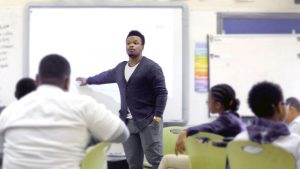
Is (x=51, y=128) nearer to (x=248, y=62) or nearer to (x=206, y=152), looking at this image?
(x=206, y=152)

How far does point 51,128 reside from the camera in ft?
5.41

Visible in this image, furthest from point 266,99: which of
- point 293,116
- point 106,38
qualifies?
point 106,38

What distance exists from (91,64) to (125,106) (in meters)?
1.00

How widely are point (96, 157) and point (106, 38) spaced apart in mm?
2330

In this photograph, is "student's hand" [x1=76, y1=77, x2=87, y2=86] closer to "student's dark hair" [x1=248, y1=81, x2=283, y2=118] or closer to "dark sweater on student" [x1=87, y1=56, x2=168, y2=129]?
"dark sweater on student" [x1=87, y1=56, x2=168, y2=129]

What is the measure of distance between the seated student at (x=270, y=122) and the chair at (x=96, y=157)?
0.64 m

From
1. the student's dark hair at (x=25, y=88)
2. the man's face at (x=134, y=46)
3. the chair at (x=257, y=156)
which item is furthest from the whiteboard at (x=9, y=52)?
the chair at (x=257, y=156)

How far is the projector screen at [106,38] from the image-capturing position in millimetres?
4016

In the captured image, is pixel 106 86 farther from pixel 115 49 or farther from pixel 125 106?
pixel 125 106

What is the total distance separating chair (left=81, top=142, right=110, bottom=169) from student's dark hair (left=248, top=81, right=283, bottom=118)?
743mm

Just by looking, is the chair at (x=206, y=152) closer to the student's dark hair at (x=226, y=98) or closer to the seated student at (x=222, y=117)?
the seated student at (x=222, y=117)

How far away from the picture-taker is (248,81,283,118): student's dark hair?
6.28 feet

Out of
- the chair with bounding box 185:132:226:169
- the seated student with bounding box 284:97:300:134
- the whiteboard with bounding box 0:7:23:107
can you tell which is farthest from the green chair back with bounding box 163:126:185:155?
the whiteboard with bounding box 0:7:23:107

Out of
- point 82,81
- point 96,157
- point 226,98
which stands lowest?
point 96,157
